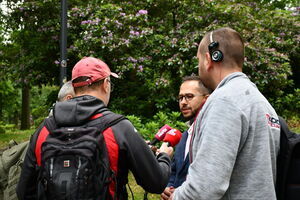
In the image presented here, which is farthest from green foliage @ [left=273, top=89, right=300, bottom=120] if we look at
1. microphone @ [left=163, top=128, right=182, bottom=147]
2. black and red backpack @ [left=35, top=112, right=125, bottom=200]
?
black and red backpack @ [left=35, top=112, right=125, bottom=200]

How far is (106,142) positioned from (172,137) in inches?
47.8

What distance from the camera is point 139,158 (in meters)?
2.13

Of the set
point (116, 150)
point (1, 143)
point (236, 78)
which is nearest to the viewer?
point (236, 78)

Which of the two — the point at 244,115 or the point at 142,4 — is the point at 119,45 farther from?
the point at 244,115

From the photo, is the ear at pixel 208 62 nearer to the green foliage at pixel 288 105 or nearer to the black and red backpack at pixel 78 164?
the black and red backpack at pixel 78 164

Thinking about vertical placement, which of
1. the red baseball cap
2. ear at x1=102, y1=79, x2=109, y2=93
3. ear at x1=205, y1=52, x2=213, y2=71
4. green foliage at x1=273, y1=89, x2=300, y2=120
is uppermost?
ear at x1=205, y1=52, x2=213, y2=71

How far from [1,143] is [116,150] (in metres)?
13.0

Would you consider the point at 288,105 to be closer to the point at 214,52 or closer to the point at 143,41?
the point at 143,41

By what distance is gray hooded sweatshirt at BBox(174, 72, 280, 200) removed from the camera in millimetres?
1725

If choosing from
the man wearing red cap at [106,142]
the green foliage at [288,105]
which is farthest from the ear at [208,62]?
the green foliage at [288,105]

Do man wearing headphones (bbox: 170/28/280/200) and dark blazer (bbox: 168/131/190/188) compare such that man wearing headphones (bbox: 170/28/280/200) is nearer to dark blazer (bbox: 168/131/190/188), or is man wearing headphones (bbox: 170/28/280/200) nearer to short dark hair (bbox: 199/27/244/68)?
short dark hair (bbox: 199/27/244/68)

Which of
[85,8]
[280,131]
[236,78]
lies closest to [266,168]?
[280,131]

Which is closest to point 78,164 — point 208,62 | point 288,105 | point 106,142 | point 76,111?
point 106,142

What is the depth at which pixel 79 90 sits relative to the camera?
236 centimetres
